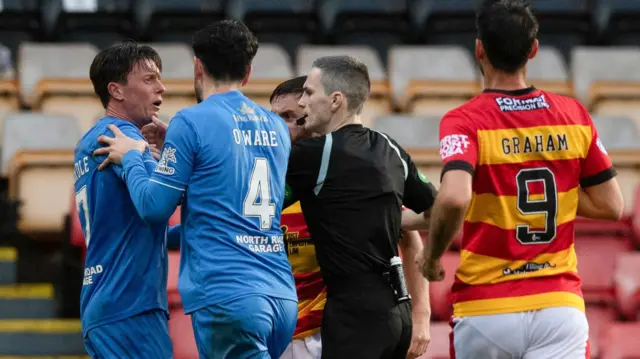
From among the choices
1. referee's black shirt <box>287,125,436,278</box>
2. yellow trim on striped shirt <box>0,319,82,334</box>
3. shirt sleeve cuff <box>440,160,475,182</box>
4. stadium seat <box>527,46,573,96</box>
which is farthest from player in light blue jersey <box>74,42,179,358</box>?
stadium seat <box>527,46,573,96</box>

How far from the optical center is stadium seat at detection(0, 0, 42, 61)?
9750 mm

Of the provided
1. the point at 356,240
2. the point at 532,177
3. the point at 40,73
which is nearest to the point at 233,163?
the point at 356,240

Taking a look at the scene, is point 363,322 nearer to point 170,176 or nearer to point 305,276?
point 305,276

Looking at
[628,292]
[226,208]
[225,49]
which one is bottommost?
[628,292]

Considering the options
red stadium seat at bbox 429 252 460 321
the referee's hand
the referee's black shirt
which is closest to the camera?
the referee's black shirt

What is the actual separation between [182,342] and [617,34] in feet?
20.0

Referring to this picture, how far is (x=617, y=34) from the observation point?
33.7 ft

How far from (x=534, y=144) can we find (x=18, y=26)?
7144mm

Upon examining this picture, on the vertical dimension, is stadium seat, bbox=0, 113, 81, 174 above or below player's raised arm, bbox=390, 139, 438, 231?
below

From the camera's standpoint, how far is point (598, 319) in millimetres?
6172

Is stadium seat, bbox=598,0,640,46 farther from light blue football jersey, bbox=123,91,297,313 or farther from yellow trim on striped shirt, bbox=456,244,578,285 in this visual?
light blue football jersey, bbox=123,91,297,313

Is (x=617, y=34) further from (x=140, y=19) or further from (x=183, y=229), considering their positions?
(x=183, y=229)

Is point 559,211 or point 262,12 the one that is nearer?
point 559,211

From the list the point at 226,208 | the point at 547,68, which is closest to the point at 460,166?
the point at 226,208
